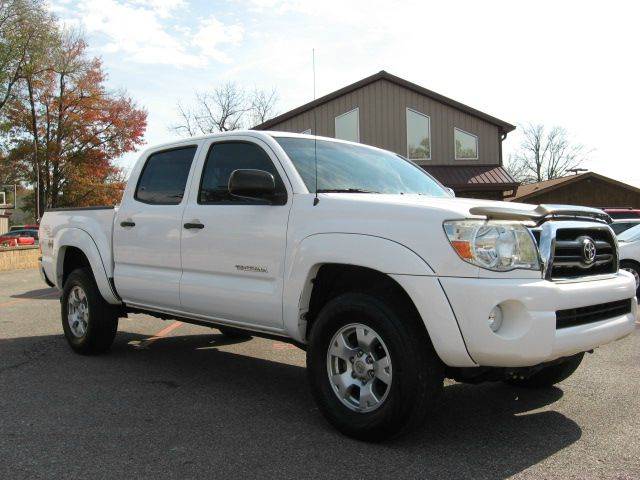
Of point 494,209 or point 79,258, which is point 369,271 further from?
point 79,258

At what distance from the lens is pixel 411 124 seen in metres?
24.3

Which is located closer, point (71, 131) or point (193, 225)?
point (193, 225)

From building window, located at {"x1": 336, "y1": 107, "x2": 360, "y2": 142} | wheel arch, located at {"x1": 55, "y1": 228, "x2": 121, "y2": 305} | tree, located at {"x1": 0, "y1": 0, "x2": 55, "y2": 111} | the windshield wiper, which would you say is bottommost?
wheel arch, located at {"x1": 55, "y1": 228, "x2": 121, "y2": 305}

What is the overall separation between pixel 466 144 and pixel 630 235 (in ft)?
45.9

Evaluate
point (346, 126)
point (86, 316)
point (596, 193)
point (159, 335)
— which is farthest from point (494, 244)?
point (596, 193)

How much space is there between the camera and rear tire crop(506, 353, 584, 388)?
4662 mm

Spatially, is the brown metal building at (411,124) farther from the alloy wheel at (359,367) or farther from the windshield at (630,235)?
the alloy wheel at (359,367)

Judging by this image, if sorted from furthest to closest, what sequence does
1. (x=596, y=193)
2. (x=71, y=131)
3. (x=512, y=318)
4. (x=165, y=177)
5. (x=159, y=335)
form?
(x=71, y=131)
(x=596, y=193)
(x=159, y=335)
(x=165, y=177)
(x=512, y=318)

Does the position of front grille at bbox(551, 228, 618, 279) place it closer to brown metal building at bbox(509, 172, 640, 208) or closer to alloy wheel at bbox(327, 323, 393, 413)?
alloy wheel at bbox(327, 323, 393, 413)

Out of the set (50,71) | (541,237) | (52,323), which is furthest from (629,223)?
(50,71)

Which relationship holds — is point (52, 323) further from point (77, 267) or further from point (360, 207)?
point (360, 207)

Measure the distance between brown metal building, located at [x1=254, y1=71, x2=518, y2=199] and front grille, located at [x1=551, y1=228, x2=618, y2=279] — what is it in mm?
20025

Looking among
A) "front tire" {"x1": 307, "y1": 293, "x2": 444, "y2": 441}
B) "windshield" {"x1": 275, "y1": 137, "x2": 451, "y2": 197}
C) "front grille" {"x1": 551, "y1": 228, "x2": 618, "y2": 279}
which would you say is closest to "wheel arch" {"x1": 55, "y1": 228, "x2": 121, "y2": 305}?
"windshield" {"x1": 275, "y1": 137, "x2": 451, "y2": 197}

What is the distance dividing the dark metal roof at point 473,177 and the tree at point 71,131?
2608cm
